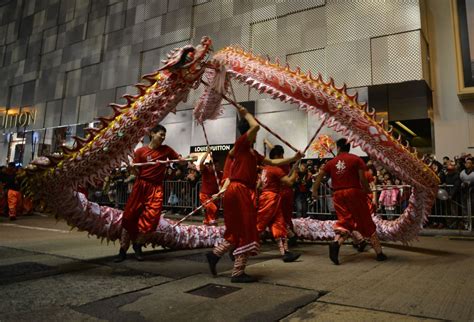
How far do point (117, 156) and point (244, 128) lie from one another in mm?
1527

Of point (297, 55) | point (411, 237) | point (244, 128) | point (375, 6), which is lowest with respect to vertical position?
point (411, 237)

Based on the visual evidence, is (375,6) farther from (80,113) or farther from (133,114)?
(80,113)

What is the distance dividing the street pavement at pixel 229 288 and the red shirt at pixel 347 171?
3.49 feet

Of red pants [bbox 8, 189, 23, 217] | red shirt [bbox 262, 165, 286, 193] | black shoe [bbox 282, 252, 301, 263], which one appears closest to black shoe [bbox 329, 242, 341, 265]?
black shoe [bbox 282, 252, 301, 263]

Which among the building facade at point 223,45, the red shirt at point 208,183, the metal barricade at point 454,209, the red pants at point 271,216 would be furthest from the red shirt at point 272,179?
the metal barricade at point 454,209

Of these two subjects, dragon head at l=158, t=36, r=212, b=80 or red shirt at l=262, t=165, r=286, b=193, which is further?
red shirt at l=262, t=165, r=286, b=193

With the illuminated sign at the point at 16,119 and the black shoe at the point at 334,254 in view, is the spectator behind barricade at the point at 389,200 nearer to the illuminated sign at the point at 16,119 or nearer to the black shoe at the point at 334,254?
the black shoe at the point at 334,254

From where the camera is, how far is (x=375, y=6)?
1220 centimetres

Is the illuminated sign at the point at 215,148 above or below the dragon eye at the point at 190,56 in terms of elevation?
above

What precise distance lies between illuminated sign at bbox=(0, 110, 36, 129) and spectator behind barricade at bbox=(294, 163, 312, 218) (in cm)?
1762

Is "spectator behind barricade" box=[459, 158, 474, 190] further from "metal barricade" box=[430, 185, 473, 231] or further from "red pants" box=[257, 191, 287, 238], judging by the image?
"red pants" box=[257, 191, 287, 238]

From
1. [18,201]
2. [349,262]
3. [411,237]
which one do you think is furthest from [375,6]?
[18,201]

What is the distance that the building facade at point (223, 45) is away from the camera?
38.3 feet

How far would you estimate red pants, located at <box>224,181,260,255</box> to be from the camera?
12.4 ft
